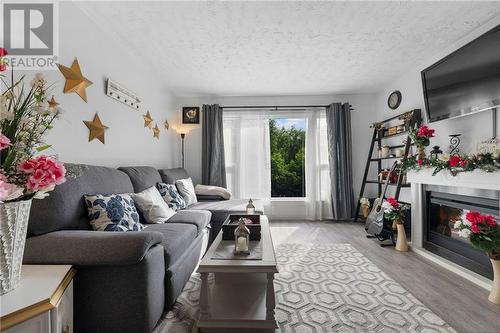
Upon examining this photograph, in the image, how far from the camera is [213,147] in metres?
4.45

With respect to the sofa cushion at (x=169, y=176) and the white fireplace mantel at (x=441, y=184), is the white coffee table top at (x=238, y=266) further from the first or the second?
the sofa cushion at (x=169, y=176)

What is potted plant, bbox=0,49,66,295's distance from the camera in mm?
940

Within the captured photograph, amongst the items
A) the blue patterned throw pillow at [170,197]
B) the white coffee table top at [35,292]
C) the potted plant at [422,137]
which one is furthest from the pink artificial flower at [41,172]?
the potted plant at [422,137]

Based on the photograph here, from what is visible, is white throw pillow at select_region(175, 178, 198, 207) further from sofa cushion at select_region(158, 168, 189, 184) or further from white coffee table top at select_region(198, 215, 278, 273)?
white coffee table top at select_region(198, 215, 278, 273)

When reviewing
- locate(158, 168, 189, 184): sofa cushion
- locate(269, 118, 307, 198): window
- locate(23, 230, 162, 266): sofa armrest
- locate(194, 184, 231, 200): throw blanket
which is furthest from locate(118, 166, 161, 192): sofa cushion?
locate(269, 118, 307, 198): window

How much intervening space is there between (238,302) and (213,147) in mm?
3162

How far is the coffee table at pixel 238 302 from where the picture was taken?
1.39 meters

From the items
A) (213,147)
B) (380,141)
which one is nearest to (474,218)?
(380,141)

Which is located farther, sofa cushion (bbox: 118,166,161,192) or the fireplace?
sofa cushion (bbox: 118,166,161,192)

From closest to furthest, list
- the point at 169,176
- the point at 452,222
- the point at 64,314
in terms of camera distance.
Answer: the point at 64,314, the point at 452,222, the point at 169,176

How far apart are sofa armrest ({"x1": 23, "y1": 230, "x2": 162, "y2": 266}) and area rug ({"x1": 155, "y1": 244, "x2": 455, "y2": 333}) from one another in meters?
0.61

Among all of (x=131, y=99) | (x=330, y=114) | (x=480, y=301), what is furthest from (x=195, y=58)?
(x=480, y=301)

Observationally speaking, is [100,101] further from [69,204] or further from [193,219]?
[193,219]

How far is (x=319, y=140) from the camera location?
4.56 m
